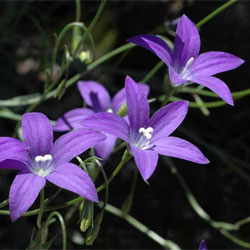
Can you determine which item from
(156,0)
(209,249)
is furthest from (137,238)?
(156,0)

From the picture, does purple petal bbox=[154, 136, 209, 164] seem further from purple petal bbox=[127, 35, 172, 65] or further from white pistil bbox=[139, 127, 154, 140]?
purple petal bbox=[127, 35, 172, 65]

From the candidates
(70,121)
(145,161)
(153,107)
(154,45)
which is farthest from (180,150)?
(153,107)

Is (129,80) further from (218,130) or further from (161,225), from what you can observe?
(218,130)

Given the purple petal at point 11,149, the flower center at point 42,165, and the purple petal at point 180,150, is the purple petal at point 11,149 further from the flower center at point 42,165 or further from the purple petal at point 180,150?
the purple petal at point 180,150

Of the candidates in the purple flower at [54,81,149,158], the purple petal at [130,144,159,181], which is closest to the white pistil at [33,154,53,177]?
the purple petal at [130,144,159,181]

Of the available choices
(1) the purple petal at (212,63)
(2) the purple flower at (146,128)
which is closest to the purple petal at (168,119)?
(2) the purple flower at (146,128)
